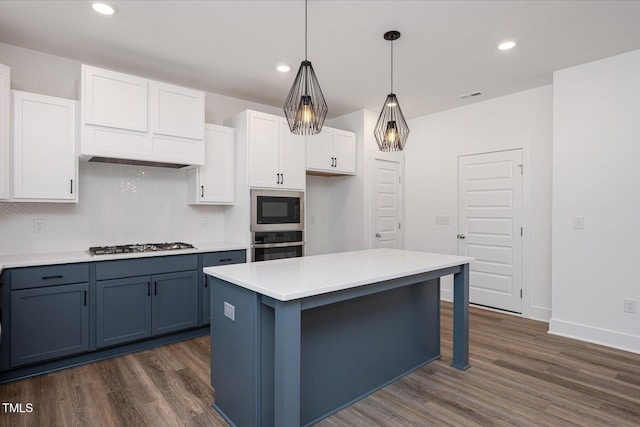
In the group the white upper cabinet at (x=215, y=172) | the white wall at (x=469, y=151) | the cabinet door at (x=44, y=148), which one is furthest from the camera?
the white wall at (x=469, y=151)

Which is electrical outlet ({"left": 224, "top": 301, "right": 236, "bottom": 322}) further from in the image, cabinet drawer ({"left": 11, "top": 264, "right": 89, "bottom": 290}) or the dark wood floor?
cabinet drawer ({"left": 11, "top": 264, "right": 89, "bottom": 290})

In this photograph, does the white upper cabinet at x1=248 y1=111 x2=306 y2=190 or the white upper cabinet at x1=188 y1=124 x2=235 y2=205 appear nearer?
the white upper cabinet at x1=188 y1=124 x2=235 y2=205

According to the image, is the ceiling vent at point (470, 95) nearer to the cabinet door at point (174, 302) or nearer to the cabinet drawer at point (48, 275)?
the cabinet door at point (174, 302)

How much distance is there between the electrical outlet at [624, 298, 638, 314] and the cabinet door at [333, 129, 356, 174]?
125 inches

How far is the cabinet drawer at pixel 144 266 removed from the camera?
2863 mm

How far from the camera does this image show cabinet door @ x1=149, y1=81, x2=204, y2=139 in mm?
3191

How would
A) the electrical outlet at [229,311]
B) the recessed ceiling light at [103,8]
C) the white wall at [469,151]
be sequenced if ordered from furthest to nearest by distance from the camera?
the white wall at [469,151] < the recessed ceiling light at [103,8] < the electrical outlet at [229,311]

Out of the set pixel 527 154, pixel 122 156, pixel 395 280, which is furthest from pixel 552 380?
pixel 122 156

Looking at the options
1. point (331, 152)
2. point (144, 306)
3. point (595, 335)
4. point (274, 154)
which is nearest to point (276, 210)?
point (274, 154)


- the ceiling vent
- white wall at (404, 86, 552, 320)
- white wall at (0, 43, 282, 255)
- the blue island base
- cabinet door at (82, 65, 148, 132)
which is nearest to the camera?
the blue island base

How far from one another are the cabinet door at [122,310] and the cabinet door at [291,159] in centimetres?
181

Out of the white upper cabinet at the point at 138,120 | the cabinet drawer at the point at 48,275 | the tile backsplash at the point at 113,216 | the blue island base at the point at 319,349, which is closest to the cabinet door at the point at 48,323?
the cabinet drawer at the point at 48,275

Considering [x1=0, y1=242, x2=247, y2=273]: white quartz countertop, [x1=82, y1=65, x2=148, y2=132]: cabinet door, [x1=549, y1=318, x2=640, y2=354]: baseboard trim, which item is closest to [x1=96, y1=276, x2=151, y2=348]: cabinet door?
[x1=0, y1=242, x2=247, y2=273]: white quartz countertop

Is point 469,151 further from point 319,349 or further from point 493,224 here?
point 319,349
